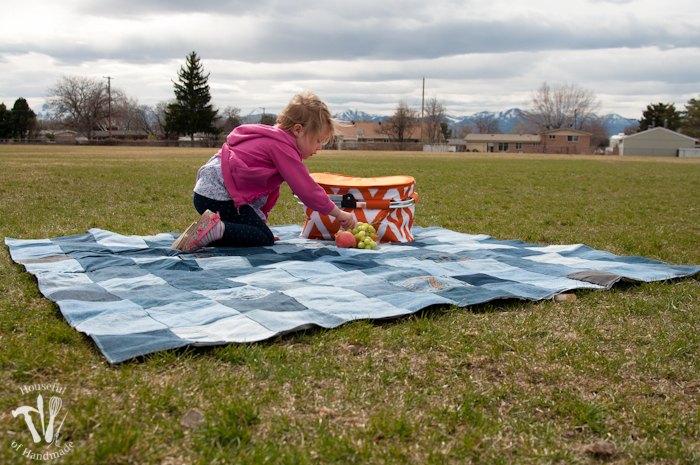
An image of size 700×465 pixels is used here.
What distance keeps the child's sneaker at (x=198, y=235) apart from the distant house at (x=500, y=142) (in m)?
89.6

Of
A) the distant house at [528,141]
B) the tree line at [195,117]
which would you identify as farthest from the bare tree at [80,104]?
the distant house at [528,141]

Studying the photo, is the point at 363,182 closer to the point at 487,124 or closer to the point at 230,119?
the point at 230,119

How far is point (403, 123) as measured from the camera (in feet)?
297

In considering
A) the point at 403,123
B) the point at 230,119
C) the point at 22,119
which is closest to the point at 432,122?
the point at 403,123

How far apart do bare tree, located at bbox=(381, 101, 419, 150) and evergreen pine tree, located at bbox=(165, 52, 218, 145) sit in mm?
34457

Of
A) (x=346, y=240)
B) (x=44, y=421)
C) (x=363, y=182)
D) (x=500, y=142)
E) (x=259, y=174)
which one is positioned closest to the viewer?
(x=44, y=421)

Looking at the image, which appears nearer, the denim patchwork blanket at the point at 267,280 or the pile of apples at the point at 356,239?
the denim patchwork blanket at the point at 267,280

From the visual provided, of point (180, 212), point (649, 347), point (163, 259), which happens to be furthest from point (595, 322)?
point (180, 212)

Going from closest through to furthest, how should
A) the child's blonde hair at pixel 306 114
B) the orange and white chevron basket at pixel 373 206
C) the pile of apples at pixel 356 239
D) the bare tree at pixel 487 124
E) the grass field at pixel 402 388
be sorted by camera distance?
1. the grass field at pixel 402 388
2. the child's blonde hair at pixel 306 114
3. the pile of apples at pixel 356 239
4. the orange and white chevron basket at pixel 373 206
5. the bare tree at pixel 487 124

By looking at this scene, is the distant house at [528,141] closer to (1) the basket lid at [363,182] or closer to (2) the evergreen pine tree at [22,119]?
(2) the evergreen pine tree at [22,119]

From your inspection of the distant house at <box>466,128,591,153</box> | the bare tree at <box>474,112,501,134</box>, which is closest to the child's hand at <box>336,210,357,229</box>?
the distant house at <box>466,128,591,153</box>

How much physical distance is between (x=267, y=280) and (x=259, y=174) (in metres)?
1.26

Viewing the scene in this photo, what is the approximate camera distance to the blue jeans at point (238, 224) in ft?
15.8

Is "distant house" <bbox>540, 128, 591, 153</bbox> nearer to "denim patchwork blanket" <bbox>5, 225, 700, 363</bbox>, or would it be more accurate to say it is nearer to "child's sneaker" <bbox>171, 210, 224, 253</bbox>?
"denim patchwork blanket" <bbox>5, 225, 700, 363</bbox>
